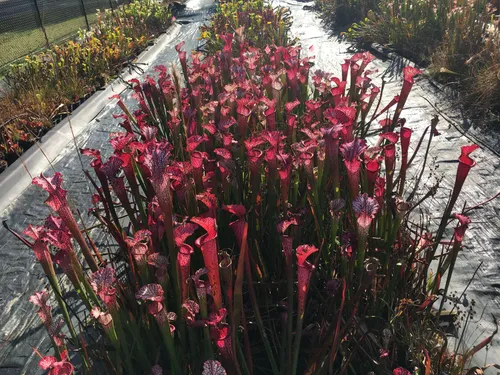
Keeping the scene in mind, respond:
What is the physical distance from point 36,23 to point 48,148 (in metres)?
9.25

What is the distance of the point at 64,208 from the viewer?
1346 millimetres

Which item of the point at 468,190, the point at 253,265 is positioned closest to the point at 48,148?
the point at 253,265

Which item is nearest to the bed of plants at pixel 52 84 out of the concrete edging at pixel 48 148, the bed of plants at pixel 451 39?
the concrete edging at pixel 48 148

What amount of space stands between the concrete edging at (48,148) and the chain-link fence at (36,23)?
190 inches

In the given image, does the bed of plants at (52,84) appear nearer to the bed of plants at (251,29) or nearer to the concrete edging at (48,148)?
the concrete edging at (48,148)

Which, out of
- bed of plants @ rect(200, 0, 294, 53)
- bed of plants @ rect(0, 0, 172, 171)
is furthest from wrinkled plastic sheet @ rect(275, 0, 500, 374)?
bed of plants @ rect(0, 0, 172, 171)

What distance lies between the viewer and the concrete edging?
407 cm

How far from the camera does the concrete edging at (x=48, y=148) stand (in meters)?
4.07

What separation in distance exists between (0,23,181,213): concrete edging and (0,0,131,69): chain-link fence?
4.83 meters

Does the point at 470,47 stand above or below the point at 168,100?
below

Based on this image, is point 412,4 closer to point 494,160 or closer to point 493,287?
point 494,160

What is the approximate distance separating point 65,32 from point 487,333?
47.6 feet

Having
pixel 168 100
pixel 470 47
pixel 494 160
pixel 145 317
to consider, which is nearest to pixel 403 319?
pixel 145 317

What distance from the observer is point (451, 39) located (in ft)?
20.1
